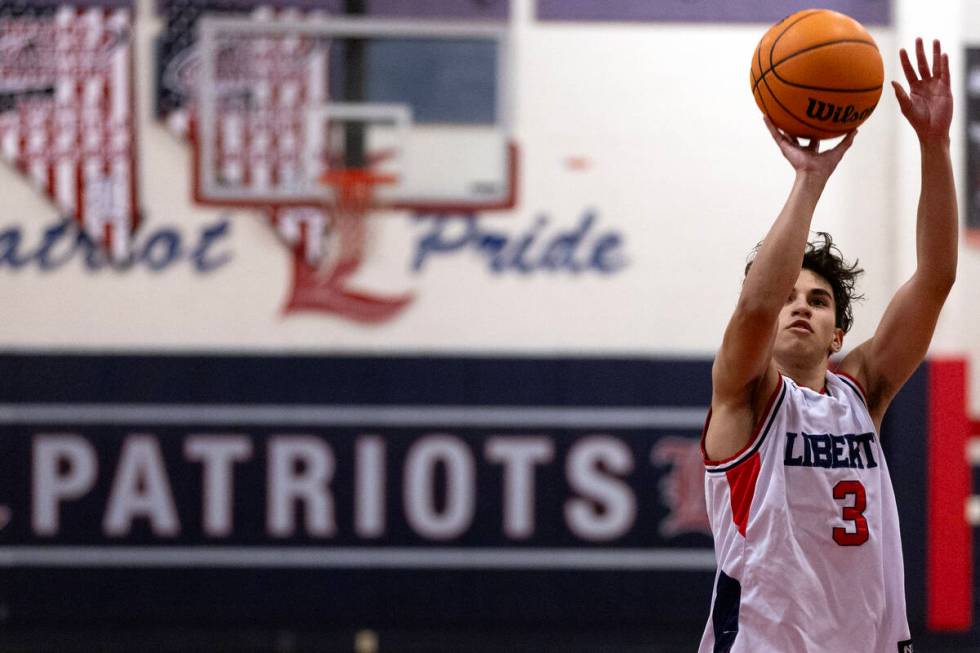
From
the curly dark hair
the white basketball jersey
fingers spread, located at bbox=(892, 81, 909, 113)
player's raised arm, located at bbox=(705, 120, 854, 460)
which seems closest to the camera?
player's raised arm, located at bbox=(705, 120, 854, 460)

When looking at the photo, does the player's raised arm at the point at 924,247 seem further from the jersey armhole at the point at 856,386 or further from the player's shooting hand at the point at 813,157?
the player's shooting hand at the point at 813,157

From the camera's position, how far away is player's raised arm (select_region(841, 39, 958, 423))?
2002 millimetres

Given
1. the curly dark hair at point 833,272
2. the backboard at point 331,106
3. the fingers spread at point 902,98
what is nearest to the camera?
the fingers spread at point 902,98

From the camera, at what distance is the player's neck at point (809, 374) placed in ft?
6.73

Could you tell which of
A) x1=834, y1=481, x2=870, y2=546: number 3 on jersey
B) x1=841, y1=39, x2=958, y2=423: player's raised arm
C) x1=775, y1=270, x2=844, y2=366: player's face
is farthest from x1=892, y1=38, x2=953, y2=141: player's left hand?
x1=834, y1=481, x2=870, y2=546: number 3 on jersey

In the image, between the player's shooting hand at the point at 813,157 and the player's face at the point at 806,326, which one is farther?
the player's face at the point at 806,326

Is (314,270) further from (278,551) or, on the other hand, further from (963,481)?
(963,481)

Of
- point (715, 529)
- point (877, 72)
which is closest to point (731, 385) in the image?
point (715, 529)

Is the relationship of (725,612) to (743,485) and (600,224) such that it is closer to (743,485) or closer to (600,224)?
(743,485)

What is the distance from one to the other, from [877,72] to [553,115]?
2536mm

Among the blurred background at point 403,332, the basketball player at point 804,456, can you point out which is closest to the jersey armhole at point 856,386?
the basketball player at point 804,456

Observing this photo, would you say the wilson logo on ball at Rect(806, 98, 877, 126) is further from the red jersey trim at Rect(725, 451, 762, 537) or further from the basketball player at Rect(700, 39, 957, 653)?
the red jersey trim at Rect(725, 451, 762, 537)

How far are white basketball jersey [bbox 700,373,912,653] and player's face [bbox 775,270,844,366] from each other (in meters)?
0.09

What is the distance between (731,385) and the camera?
185 cm
